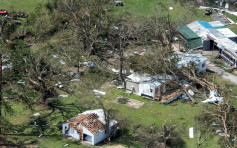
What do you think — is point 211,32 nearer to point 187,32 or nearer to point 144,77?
point 187,32

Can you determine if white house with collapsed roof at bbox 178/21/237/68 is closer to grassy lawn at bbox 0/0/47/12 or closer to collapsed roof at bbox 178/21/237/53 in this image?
collapsed roof at bbox 178/21/237/53

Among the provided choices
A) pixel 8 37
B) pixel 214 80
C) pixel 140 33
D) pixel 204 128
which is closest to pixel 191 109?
pixel 204 128

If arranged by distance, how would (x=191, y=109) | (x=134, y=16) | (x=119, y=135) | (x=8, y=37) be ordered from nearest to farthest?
1. (x=119, y=135)
2. (x=191, y=109)
3. (x=8, y=37)
4. (x=134, y=16)

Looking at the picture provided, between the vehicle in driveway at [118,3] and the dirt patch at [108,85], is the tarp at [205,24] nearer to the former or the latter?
the vehicle in driveway at [118,3]

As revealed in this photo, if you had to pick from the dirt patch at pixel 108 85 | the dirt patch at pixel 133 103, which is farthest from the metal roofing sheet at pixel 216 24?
the dirt patch at pixel 133 103

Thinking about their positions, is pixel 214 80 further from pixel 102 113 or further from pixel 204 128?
pixel 102 113

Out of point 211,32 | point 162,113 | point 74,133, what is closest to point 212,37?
point 211,32

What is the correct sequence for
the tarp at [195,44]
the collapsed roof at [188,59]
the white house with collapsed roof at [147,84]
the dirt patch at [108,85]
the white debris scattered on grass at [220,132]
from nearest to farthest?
the white debris scattered on grass at [220,132] < the white house with collapsed roof at [147,84] < the dirt patch at [108,85] < the collapsed roof at [188,59] < the tarp at [195,44]

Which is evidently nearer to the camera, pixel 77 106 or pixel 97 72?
pixel 77 106
